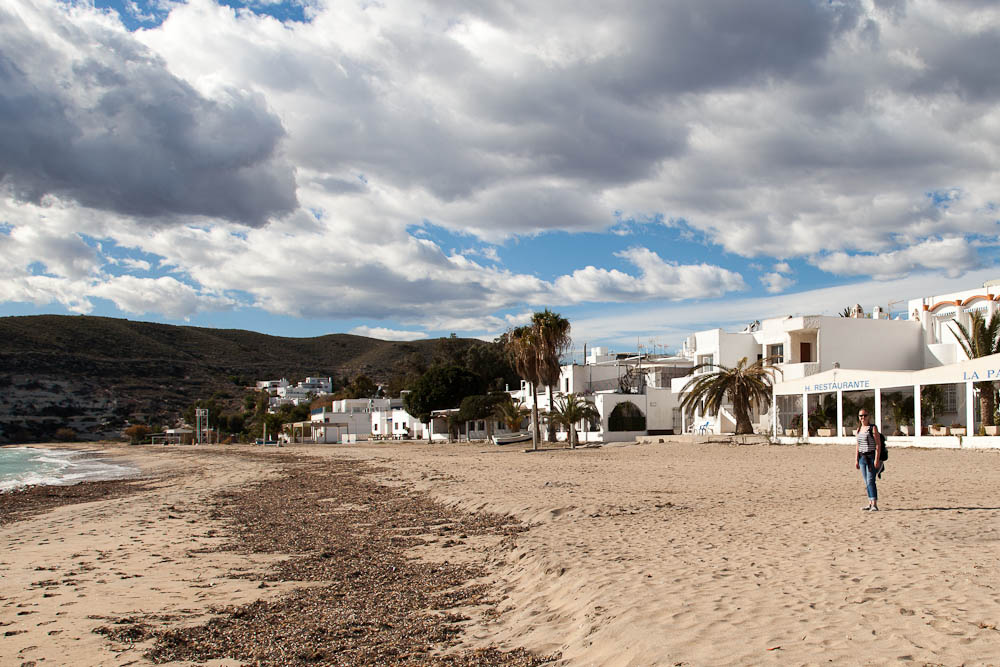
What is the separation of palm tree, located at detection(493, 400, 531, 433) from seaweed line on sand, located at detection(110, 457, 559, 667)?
111ft

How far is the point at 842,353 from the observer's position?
39625 mm

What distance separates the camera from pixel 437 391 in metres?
63.7

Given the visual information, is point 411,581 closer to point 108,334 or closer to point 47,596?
point 47,596

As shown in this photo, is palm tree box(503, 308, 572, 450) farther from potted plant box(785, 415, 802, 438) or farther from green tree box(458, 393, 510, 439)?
green tree box(458, 393, 510, 439)

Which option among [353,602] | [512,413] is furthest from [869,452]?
[512,413]

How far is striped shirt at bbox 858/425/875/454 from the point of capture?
1214 centimetres

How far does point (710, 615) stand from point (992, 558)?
11.8 feet

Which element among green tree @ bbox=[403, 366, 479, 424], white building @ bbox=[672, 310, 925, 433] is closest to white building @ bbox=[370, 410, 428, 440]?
green tree @ bbox=[403, 366, 479, 424]

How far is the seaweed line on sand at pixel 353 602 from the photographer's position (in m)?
6.45

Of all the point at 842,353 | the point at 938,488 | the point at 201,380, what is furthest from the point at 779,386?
the point at 201,380

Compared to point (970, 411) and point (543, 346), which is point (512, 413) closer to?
point (543, 346)

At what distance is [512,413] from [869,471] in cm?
3858

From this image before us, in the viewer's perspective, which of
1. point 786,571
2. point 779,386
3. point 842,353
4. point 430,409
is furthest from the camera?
point 430,409

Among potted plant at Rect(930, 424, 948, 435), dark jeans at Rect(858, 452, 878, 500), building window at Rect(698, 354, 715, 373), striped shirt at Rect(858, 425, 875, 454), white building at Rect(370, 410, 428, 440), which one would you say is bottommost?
white building at Rect(370, 410, 428, 440)
